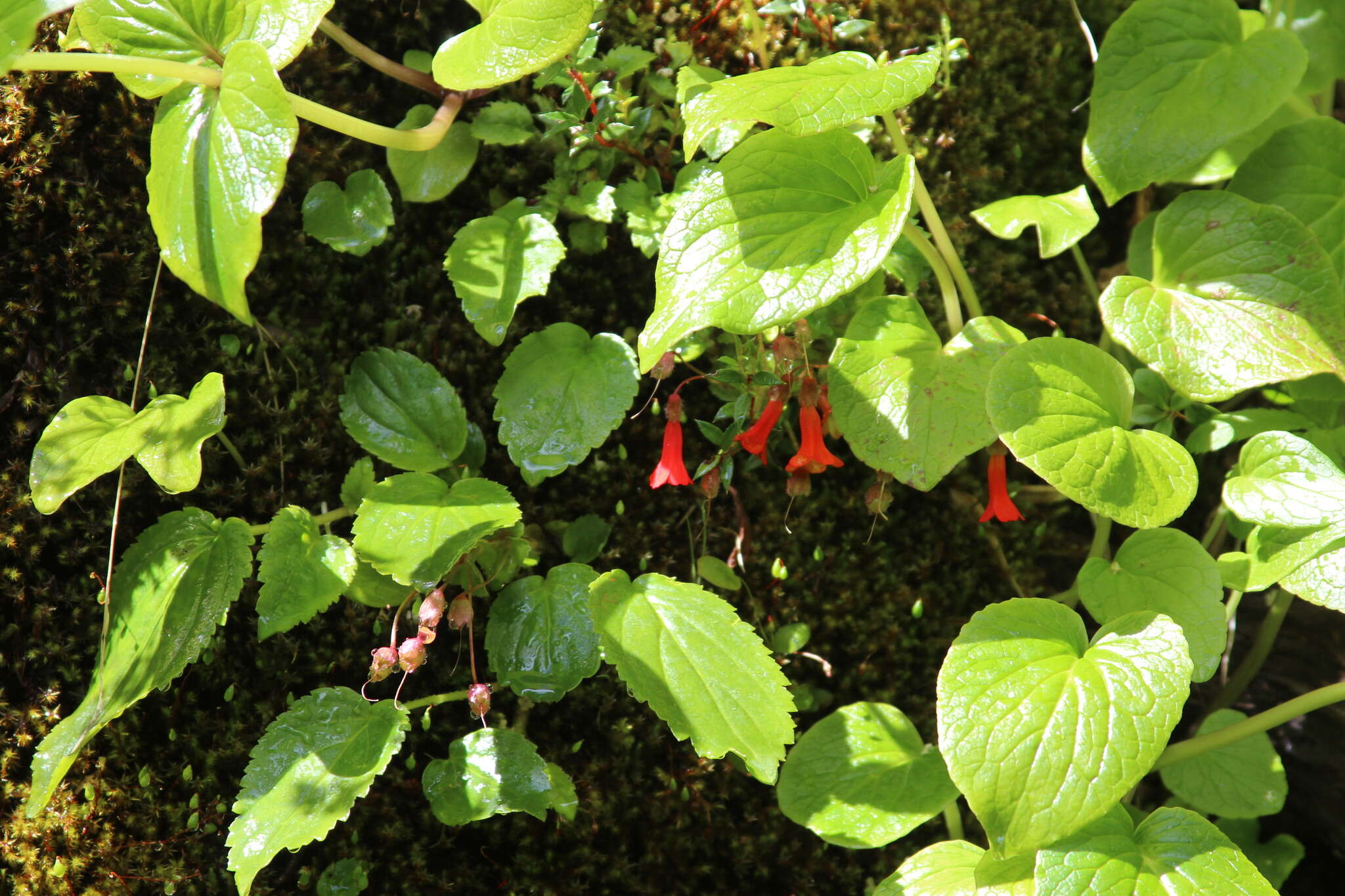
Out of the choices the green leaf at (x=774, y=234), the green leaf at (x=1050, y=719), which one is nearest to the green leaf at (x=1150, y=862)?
the green leaf at (x=1050, y=719)

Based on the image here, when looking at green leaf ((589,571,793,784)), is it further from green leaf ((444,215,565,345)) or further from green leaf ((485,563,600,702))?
green leaf ((444,215,565,345))

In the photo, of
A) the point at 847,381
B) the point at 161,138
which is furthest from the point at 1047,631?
the point at 161,138

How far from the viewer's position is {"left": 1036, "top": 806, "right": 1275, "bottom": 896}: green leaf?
1.03 metres

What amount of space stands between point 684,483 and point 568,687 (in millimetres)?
334

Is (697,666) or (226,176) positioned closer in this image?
(226,176)

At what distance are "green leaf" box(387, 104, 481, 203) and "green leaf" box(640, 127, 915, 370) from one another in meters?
0.46

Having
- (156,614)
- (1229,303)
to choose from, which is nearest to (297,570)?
(156,614)

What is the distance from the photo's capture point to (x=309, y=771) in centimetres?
113

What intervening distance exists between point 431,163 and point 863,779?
114 cm

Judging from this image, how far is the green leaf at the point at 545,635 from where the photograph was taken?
1212mm

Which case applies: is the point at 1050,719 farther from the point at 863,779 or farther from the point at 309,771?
the point at 309,771

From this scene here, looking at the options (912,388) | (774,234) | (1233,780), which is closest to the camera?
(774,234)

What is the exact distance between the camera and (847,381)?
1187mm

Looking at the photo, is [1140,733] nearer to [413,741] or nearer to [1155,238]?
[1155,238]
